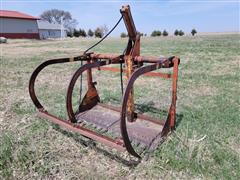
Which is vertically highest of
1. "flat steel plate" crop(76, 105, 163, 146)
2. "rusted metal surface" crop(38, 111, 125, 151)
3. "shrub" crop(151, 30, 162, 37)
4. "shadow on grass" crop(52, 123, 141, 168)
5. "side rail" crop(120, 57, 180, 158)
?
"shrub" crop(151, 30, 162, 37)

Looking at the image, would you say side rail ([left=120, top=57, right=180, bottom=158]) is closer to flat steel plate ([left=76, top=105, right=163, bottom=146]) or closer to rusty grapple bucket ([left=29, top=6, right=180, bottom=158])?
rusty grapple bucket ([left=29, top=6, right=180, bottom=158])

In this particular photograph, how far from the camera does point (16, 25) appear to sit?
37000 mm

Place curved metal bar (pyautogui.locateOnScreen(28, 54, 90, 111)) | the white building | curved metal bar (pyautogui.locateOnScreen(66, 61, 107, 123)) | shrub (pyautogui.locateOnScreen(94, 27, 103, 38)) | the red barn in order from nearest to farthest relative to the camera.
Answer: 1. curved metal bar (pyautogui.locateOnScreen(66, 61, 107, 123))
2. curved metal bar (pyautogui.locateOnScreen(28, 54, 90, 111))
3. the red barn
4. the white building
5. shrub (pyautogui.locateOnScreen(94, 27, 103, 38))

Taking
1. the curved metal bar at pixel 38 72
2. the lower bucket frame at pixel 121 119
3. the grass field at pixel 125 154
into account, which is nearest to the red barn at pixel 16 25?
the grass field at pixel 125 154

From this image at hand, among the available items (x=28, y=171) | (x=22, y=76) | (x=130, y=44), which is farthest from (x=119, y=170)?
(x=22, y=76)

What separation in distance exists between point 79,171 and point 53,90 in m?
3.22

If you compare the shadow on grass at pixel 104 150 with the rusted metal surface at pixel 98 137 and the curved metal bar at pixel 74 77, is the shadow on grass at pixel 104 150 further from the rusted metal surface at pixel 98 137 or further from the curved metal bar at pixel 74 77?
the rusted metal surface at pixel 98 137

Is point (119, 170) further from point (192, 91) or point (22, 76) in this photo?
point (22, 76)

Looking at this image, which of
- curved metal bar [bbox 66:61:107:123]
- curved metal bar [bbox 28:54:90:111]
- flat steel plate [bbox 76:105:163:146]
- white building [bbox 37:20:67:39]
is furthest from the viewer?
white building [bbox 37:20:67:39]

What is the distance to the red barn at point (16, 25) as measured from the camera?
1379 inches

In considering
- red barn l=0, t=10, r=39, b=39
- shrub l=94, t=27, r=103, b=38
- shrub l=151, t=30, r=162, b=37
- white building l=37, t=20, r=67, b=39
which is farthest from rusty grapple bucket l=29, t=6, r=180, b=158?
shrub l=94, t=27, r=103, b=38

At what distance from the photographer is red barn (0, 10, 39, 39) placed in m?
35.0

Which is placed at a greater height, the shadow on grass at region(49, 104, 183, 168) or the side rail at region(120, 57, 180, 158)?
the side rail at region(120, 57, 180, 158)

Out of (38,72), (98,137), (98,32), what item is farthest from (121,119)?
(98,32)
